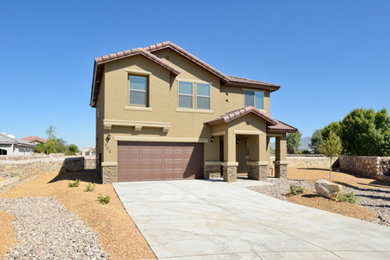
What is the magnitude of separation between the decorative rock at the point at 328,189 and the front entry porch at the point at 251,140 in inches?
210

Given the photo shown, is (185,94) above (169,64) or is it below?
below

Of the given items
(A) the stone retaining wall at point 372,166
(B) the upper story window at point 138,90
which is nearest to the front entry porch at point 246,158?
(B) the upper story window at point 138,90

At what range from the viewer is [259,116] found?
17375mm

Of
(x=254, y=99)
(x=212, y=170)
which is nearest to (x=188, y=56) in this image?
(x=254, y=99)

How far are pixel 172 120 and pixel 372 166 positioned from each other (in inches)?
782

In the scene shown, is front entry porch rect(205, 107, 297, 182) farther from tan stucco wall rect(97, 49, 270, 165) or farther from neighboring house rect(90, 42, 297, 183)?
tan stucco wall rect(97, 49, 270, 165)

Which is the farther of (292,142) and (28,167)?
(292,142)

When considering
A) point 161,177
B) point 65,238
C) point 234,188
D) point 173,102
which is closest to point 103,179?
point 161,177

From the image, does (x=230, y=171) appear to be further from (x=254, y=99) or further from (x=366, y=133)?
(x=366, y=133)

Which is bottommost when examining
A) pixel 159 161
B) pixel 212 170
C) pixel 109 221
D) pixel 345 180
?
pixel 345 180

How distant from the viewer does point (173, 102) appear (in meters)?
17.6

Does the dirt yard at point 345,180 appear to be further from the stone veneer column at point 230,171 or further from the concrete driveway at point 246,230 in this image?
the concrete driveway at point 246,230

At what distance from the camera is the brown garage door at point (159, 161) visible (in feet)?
54.1

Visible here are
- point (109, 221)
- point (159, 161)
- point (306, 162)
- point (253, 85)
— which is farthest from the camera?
point (306, 162)
